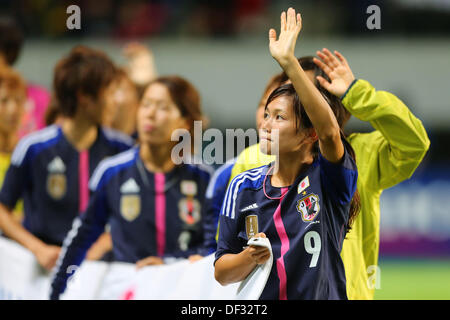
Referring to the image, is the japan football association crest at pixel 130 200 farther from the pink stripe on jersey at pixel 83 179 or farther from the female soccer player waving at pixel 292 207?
the female soccer player waving at pixel 292 207

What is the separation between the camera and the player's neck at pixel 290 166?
277cm

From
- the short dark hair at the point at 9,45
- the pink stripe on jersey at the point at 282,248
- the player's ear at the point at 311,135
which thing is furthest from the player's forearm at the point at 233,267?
the short dark hair at the point at 9,45

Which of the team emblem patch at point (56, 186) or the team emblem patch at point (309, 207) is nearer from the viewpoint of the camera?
the team emblem patch at point (309, 207)

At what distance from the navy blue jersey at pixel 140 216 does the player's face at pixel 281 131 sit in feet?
4.88

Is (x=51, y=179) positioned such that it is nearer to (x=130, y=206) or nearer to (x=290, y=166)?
(x=130, y=206)

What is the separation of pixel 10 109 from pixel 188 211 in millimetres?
2040

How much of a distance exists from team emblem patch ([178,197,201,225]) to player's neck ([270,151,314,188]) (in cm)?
143

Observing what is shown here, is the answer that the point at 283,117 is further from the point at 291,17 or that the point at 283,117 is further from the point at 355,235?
the point at 355,235

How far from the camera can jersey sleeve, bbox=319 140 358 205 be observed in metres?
2.58

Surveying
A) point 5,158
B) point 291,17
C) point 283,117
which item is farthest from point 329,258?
point 5,158

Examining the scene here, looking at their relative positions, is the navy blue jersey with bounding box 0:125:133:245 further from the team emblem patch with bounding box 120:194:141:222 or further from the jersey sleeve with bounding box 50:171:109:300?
the team emblem patch with bounding box 120:194:141:222

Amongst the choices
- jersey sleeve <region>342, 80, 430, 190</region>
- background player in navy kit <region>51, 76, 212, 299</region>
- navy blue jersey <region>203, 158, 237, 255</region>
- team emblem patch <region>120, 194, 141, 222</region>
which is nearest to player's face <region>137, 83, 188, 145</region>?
background player in navy kit <region>51, 76, 212, 299</region>

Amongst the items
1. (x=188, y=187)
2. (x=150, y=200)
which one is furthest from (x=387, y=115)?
(x=150, y=200)

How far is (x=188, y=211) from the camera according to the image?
4.17 m
